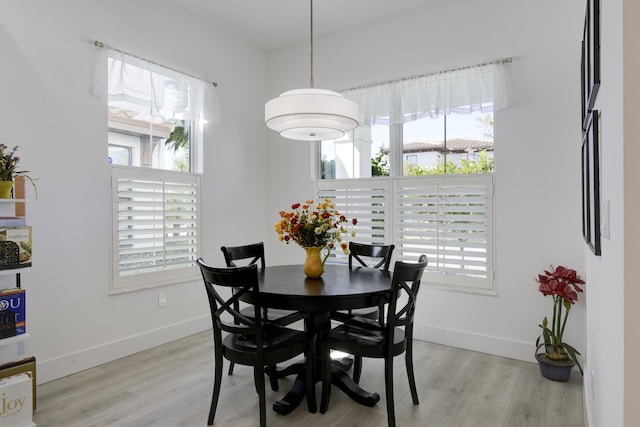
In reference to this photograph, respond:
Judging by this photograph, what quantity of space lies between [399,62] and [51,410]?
3.95 meters

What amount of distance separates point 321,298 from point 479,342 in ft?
6.48

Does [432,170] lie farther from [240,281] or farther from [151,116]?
[151,116]

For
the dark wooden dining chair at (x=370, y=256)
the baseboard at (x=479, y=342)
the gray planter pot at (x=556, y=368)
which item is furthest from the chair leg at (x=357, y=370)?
the gray planter pot at (x=556, y=368)

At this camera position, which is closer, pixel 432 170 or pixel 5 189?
pixel 5 189

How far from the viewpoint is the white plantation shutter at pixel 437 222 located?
134 inches

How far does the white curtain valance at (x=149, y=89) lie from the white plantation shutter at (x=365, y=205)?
152cm

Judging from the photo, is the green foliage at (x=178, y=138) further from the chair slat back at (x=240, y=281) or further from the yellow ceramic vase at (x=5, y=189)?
the chair slat back at (x=240, y=281)

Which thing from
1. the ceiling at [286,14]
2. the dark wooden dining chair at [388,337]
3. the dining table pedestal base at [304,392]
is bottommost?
the dining table pedestal base at [304,392]

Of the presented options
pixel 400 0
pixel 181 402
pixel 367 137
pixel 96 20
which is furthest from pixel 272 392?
pixel 400 0

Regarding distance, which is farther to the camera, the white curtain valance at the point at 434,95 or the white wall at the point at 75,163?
the white curtain valance at the point at 434,95

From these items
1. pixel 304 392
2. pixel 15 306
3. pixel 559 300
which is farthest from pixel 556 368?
pixel 15 306

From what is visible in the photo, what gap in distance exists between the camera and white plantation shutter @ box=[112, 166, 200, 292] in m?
3.27

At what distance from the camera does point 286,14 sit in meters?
3.92

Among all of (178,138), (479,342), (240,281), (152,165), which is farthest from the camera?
(178,138)
